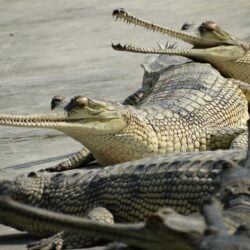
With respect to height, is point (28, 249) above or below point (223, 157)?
below

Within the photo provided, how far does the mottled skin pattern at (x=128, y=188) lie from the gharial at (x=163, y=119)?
2.67ft

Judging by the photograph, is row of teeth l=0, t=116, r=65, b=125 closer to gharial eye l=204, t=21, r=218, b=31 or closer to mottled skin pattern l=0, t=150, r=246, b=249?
mottled skin pattern l=0, t=150, r=246, b=249

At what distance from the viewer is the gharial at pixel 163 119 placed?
8.78 metres

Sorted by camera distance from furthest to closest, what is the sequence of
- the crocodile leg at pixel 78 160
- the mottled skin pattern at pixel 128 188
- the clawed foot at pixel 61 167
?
the crocodile leg at pixel 78 160, the clawed foot at pixel 61 167, the mottled skin pattern at pixel 128 188

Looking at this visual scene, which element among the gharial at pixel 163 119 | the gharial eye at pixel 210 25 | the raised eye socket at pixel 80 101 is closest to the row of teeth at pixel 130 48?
the gharial at pixel 163 119

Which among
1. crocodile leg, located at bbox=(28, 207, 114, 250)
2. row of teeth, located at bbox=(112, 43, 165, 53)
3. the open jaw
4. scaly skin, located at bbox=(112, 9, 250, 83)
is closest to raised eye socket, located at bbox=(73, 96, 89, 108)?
row of teeth, located at bbox=(112, 43, 165, 53)

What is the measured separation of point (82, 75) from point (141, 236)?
8.74 m

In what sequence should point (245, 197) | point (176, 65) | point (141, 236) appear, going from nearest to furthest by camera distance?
1. point (141, 236)
2. point (245, 197)
3. point (176, 65)

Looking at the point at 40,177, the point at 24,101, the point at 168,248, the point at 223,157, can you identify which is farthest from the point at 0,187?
the point at 24,101

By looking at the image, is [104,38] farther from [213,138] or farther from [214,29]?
[213,138]

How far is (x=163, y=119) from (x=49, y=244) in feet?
8.14

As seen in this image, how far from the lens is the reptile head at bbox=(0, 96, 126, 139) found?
843 centimetres

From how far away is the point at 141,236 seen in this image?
425 cm

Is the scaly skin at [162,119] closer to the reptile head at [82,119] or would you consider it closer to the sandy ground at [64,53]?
the reptile head at [82,119]
